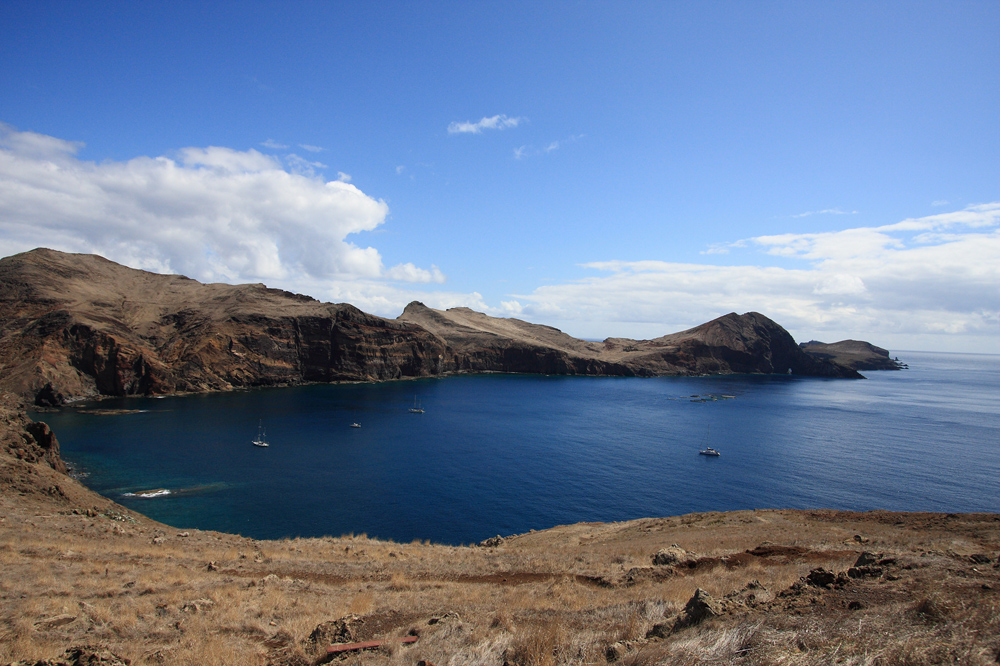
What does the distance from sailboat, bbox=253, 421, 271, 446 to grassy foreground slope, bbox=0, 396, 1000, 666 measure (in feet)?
135

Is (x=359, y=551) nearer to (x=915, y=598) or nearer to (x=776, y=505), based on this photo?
(x=915, y=598)

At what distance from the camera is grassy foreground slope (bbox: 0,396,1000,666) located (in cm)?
849

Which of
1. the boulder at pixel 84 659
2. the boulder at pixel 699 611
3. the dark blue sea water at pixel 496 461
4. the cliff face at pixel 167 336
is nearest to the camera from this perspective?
the boulder at pixel 84 659

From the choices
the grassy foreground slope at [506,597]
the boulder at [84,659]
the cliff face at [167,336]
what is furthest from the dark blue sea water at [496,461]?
the boulder at [84,659]

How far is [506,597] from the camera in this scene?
51.9 feet

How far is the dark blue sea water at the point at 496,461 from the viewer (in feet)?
151

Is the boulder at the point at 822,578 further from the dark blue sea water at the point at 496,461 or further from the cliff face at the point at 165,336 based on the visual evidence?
the cliff face at the point at 165,336

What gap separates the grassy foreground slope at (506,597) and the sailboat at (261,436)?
41.3m

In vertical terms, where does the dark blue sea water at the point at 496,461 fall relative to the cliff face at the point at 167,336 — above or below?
below

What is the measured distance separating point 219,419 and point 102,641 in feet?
268

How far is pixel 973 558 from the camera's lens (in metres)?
14.5

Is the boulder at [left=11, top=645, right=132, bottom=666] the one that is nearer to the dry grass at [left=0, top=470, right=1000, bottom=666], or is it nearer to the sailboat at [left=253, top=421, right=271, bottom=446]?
the dry grass at [left=0, top=470, right=1000, bottom=666]

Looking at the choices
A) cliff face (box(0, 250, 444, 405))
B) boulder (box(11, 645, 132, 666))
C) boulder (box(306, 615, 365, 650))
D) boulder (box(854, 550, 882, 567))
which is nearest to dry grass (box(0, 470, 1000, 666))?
boulder (box(306, 615, 365, 650))

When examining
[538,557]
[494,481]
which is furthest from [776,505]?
[538,557]
